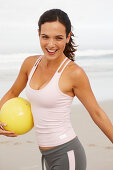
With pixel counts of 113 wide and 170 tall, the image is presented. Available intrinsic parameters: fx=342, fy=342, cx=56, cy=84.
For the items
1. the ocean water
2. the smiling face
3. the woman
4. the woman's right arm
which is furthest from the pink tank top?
the ocean water

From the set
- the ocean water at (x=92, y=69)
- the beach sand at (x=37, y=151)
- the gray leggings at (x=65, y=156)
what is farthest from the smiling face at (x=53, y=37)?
the ocean water at (x=92, y=69)

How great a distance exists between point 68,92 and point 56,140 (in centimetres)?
33

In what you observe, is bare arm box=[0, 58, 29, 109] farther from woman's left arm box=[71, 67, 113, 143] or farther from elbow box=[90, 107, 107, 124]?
elbow box=[90, 107, 107, 124]

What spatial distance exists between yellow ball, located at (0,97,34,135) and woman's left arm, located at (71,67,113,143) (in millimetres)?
409

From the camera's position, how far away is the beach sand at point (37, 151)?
457 cm

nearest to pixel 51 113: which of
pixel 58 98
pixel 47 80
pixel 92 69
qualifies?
pixel 58 98

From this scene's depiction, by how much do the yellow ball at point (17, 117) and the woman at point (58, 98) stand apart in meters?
0.09

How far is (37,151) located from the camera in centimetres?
506

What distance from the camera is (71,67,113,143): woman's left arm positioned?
84.4 inches

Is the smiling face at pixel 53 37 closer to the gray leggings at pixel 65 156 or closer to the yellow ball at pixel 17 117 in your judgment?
the yellow ball at pixel 17 117

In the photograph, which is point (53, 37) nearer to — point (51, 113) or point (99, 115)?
point (51, 113)

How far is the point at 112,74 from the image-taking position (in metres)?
12.7

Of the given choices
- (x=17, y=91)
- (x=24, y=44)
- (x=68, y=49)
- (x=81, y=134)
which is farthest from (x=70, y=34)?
(x=24, y=44)

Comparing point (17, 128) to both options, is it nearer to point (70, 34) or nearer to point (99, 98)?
point (70, 34)
